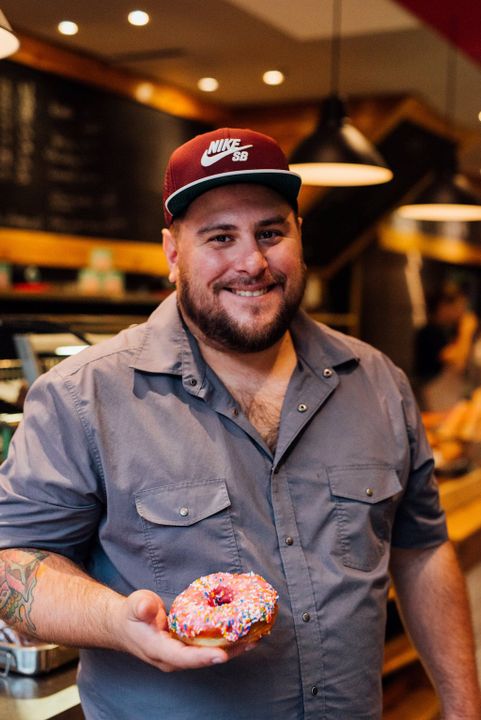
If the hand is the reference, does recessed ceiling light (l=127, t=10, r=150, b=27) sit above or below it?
above

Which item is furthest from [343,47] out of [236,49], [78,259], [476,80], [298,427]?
[298,427]

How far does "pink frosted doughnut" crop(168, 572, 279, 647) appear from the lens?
127 centimetres

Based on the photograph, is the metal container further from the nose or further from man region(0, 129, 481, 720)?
the nose

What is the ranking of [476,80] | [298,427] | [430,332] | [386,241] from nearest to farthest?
[298,427] → [476,80] → [430,332] → [386,241]

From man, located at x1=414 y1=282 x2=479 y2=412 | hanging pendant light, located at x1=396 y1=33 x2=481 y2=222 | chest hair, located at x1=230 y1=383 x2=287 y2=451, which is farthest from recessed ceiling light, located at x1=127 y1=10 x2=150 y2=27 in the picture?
chest hair, located at x1=230 y1=383 x2=287 y2=451

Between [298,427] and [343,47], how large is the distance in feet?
12.3

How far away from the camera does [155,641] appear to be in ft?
3.99

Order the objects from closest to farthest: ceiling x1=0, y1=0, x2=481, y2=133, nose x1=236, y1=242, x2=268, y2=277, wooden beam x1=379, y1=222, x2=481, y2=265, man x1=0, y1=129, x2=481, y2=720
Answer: man x1=0, y1=129, x2=481, y2=720 → nose x1=236, y1=242, x2=268, y2=277 → ceiling x1=0, y1=0, x2=481, y2=133 → wooden beam x1=379, y1=222, x2=481, y2=265

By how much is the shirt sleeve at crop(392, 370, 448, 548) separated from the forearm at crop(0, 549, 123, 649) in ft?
2.51

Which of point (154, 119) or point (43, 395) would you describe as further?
point (154, 119)

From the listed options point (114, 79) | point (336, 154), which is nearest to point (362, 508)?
point (336, 154)

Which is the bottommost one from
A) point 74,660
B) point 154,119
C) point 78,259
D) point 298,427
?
point 74,660

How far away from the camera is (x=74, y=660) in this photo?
183 cm

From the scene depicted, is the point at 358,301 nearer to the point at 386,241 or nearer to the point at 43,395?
the point at 386,241
